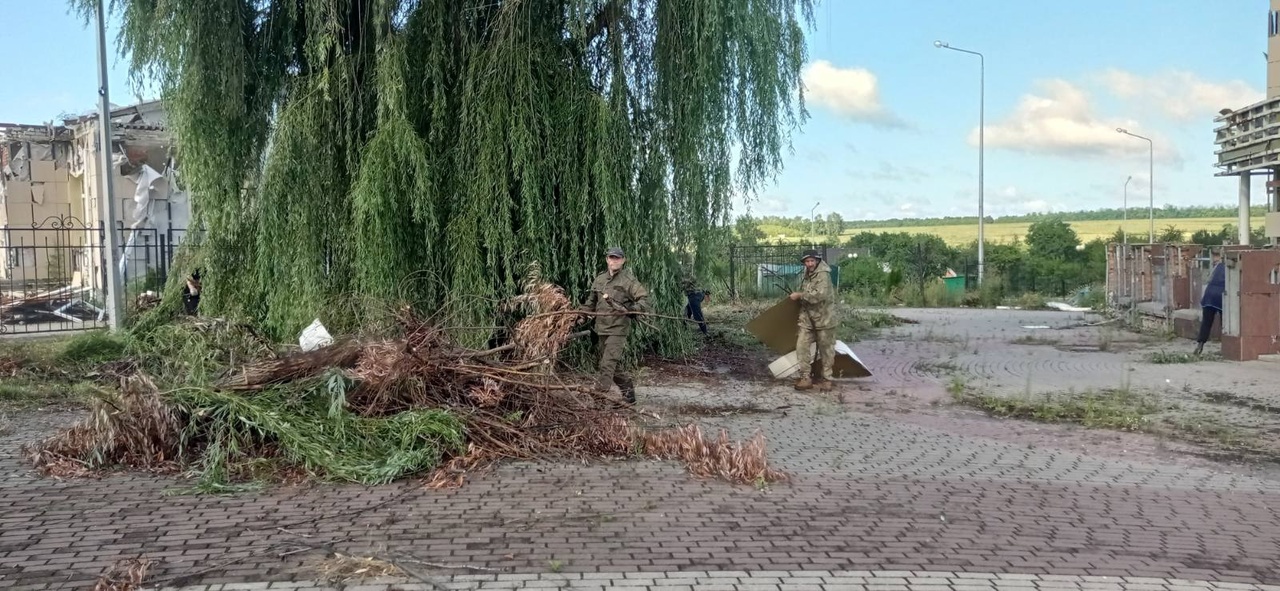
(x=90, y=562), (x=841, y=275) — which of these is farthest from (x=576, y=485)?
(x=841, y=275)

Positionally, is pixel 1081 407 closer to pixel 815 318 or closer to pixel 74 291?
pixel 815 318

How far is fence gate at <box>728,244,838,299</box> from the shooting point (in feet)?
79.3

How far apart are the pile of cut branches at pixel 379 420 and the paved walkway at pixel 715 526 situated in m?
0.21

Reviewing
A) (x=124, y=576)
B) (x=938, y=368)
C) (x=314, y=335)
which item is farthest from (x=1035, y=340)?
(x=124, y=576)

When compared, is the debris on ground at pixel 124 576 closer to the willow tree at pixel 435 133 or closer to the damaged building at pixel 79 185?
the willow tree at pixel 435 133

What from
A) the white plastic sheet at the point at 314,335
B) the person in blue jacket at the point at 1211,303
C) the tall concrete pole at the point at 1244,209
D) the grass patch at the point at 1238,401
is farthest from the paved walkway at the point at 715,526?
the tall concrete pole at the point at 1244,209

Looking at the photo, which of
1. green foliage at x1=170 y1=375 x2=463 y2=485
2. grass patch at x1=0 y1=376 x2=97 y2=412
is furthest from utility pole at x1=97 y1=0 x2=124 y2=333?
green foliage at x1=170 y1=375 x2=463 y2=485

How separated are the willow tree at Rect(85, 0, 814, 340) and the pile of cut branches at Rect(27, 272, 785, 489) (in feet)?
8.49

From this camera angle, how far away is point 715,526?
521 cm

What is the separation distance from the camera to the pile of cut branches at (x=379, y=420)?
609 cm

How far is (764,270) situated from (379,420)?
20.0 meters

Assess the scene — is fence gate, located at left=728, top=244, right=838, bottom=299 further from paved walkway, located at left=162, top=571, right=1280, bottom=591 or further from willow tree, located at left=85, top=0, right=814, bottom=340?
paved walkway, located at left=162, top=571, right=1280, bottom=591

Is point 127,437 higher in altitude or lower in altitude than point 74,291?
lower

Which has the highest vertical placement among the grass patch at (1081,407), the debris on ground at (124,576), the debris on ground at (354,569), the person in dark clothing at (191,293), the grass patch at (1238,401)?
the person in dark clothing at (191,293)
